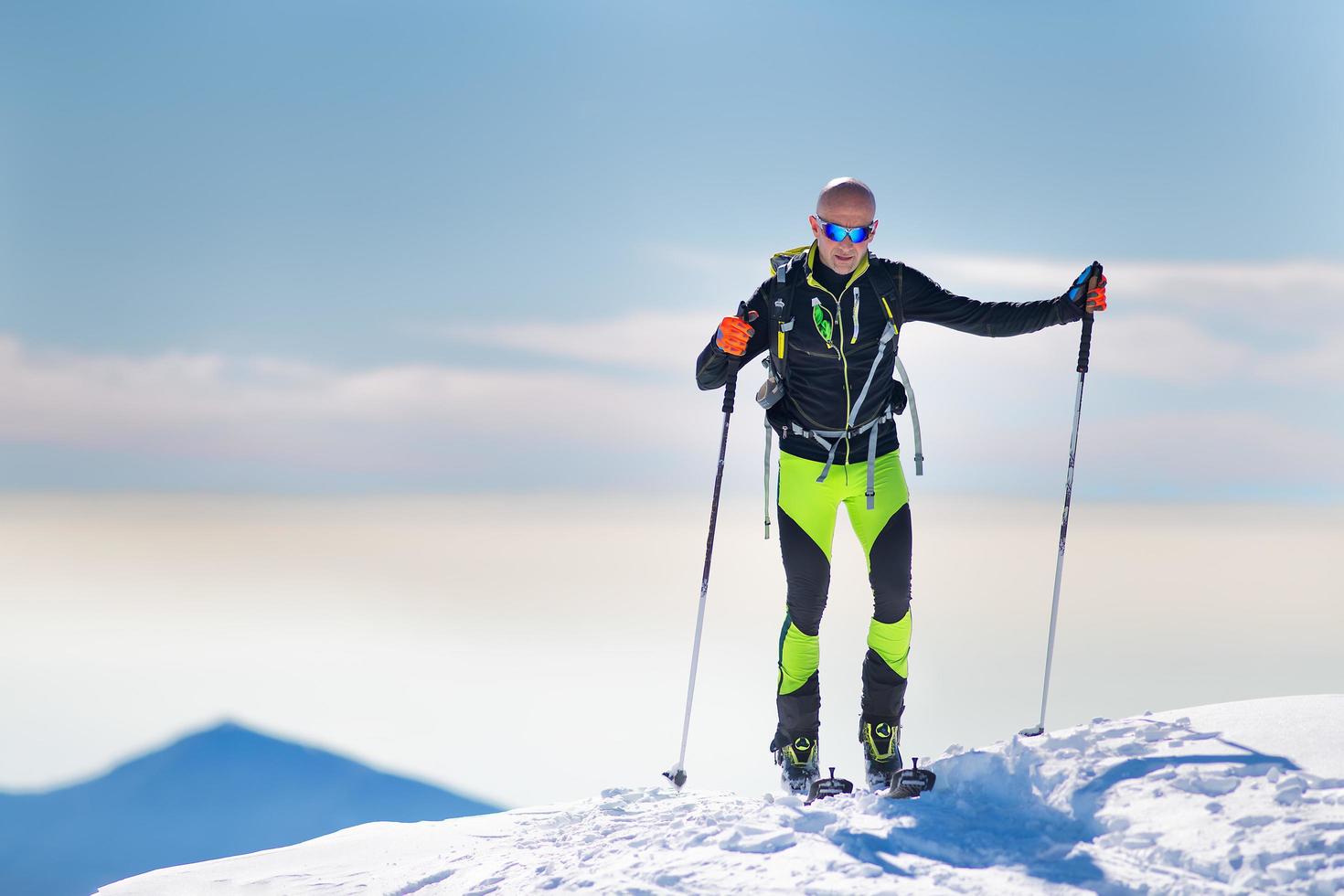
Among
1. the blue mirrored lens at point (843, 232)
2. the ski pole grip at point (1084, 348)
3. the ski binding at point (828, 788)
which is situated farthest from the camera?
the ski pole grip at point (1084, 348)

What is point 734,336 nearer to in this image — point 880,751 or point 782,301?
point 782,301

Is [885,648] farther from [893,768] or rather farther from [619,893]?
[619,893]

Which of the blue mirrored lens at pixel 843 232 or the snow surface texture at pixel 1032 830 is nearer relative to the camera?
the snow surface texture at pixel 1032 830

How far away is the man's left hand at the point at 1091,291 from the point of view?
7.02 metres

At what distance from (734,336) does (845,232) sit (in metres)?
0.99

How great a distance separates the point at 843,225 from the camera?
22.0 feet

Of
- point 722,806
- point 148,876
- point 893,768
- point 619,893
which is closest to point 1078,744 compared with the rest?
point 893,768

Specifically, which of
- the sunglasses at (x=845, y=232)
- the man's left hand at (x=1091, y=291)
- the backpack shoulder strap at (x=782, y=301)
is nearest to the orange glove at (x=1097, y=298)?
the man's left hand at (x=1091, y=291)

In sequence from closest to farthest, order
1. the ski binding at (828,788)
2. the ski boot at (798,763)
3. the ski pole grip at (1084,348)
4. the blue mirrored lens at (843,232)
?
the ski binding at (828,788)
the blue mirrored lens at (843,232)
the ski boot at (798,763)
the ski pole grip at (1084,348)

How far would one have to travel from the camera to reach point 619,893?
202 inches

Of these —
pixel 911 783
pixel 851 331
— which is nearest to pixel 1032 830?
pixel 911 783

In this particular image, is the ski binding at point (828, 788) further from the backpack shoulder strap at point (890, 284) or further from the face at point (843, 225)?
the face at point (843, 225)

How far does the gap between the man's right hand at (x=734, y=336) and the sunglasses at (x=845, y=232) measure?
0.81 meters

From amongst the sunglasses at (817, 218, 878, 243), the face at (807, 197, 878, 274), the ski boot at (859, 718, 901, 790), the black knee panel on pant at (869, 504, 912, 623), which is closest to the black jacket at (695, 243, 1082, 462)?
the face at (807, 197, 878, 274)
